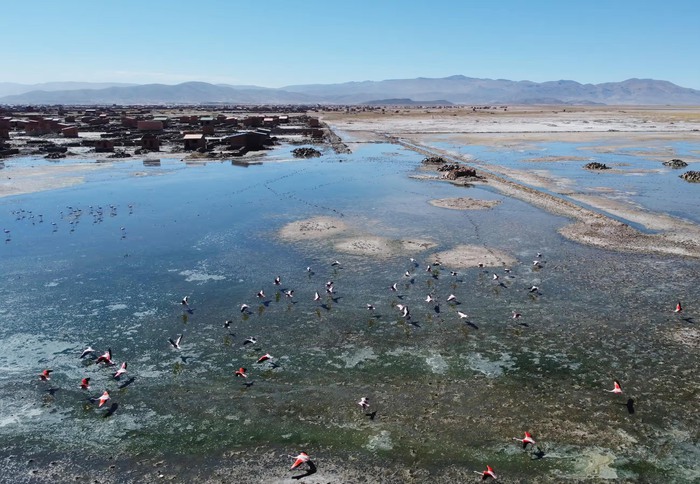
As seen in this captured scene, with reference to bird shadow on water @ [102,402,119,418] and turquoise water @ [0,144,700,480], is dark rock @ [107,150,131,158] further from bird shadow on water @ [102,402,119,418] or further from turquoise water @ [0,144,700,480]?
bird shadow on water @ [102,402,119,418]

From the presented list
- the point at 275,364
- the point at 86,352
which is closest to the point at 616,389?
the point at 275,364

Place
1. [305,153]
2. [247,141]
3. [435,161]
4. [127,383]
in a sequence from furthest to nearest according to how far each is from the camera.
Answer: [247,141] < [305,153] < [435,161] < [127,383]

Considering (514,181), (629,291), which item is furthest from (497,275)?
(514,181)

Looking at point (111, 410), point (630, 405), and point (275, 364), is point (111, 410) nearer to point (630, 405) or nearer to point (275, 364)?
point (275, 364)

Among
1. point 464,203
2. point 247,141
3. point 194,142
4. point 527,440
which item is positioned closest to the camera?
point 527,440

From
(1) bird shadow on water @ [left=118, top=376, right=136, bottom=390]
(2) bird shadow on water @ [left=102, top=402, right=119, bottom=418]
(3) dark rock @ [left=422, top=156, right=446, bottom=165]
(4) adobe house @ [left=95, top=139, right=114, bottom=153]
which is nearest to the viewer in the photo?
(2) bird shadow on water @ [left=102, top=402, right=119, bottom=418]

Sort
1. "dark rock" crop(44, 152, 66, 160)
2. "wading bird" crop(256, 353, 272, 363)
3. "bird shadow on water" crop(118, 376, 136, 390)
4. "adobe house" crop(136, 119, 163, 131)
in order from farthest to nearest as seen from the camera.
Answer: "adobe house" crop(136, 119, 163, 131) → "dark rock" crop(44, 152, 66, 160) → "wading bird" crop(256, 353, 272, 363) → "bird shadow on water" crop(118, 376, 136, 390)

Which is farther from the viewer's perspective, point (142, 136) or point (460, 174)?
point (142, 136)

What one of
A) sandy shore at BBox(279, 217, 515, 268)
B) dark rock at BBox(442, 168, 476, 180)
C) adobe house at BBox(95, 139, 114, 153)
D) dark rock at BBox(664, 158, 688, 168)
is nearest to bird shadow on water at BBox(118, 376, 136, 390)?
sandy shore at BBox(279, 217, 515, 268)

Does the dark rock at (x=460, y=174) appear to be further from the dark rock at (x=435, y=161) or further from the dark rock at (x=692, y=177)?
the dark rock at (x=692, y=177)
